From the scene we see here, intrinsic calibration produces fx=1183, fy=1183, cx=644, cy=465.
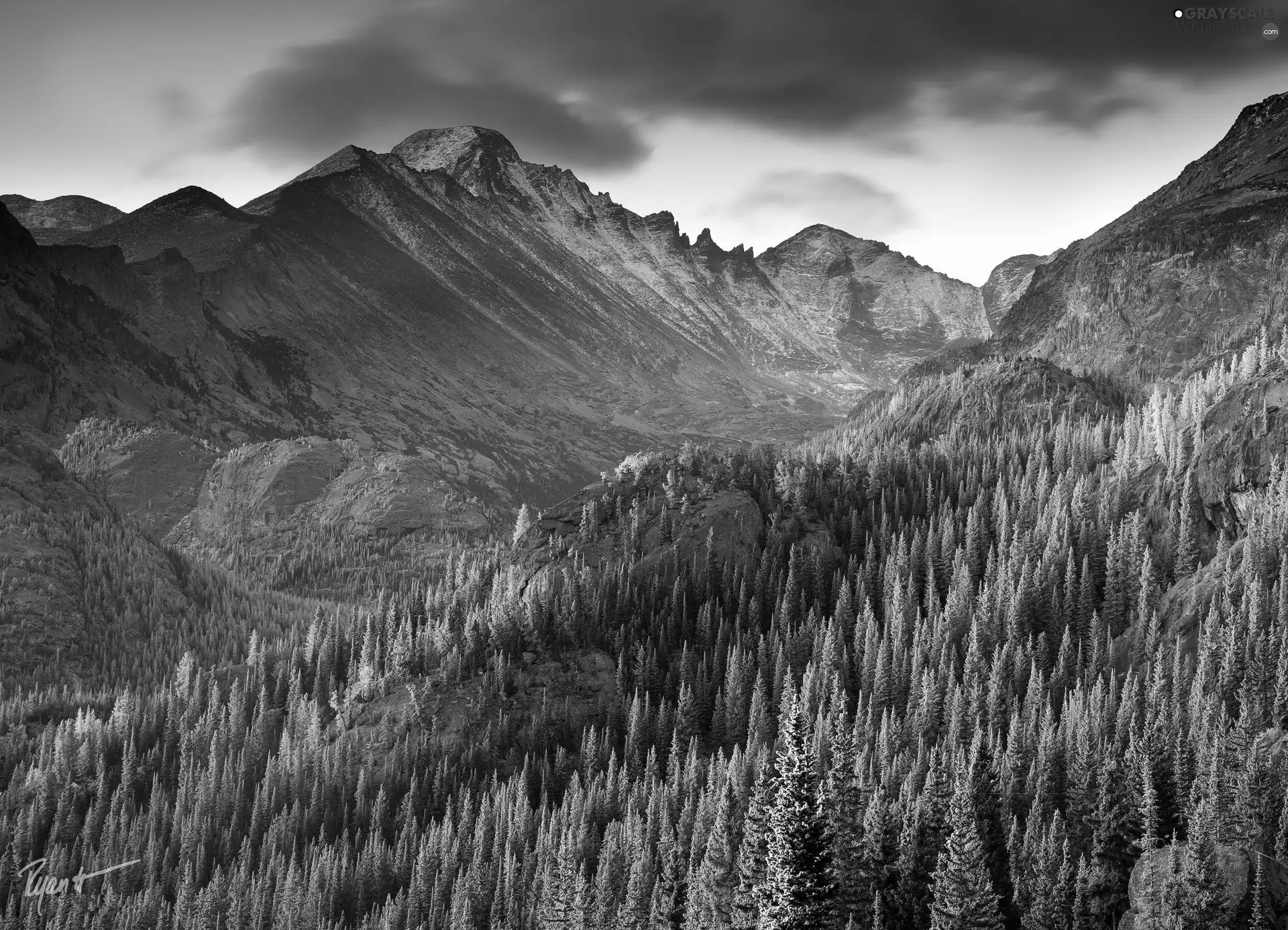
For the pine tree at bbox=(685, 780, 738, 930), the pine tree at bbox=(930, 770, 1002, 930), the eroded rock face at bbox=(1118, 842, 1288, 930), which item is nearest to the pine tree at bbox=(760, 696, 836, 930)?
the pine tree at bbox=(685, 780, 738, 930)

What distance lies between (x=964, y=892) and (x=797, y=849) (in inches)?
1440

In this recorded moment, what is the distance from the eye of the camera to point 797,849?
7144 cm

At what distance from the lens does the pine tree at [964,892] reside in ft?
328

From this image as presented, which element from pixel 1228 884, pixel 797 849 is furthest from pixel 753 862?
pixel 1228 884

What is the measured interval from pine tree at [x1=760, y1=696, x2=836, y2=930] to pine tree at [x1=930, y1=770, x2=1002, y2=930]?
32601mm

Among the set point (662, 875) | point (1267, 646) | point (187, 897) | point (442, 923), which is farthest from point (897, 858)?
point (187, 897)
